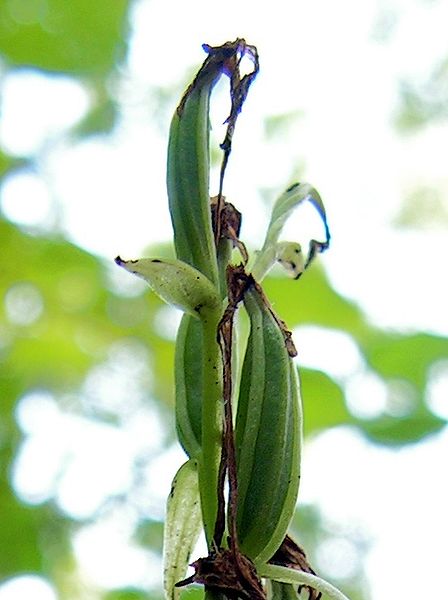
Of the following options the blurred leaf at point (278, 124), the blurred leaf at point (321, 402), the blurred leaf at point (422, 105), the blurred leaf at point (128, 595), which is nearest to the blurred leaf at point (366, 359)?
the blurred leaf at point (321, 402)

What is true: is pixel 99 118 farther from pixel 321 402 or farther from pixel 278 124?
pixel 321 402

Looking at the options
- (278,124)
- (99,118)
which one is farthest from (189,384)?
(278,124)

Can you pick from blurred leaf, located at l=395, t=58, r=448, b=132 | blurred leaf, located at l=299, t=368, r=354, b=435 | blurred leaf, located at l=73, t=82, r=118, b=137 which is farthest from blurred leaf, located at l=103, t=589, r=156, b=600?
blurred leaf, located at l=395, t=58, r=448, b=132

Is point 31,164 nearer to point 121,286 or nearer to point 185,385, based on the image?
point 121,286

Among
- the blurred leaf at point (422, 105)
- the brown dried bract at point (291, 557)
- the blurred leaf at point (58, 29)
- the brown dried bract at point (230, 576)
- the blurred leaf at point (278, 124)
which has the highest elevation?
the blurred leaf at point (422, 105)

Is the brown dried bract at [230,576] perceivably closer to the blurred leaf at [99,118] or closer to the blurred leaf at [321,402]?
the blurred leaf at [321,402]

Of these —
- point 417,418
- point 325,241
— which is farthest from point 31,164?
point 325,241

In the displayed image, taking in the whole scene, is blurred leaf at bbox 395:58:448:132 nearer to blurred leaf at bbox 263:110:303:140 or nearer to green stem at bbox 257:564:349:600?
blurred leaf at bbox 263:110:303:140
